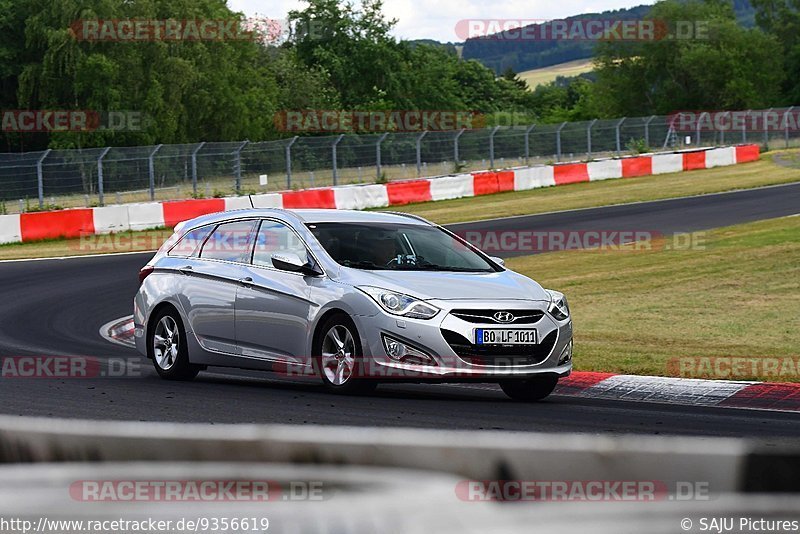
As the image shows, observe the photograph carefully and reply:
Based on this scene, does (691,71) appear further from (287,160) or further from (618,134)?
(287,160)

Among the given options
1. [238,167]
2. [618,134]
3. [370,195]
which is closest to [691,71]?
[618,134]

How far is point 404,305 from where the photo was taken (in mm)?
9328

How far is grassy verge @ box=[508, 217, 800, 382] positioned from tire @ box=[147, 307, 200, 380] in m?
3.61

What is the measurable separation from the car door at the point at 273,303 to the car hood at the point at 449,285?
1.83 ft

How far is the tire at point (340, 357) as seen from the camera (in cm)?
945

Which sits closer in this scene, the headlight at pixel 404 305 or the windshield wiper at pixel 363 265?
the headlight at pixel 404 305

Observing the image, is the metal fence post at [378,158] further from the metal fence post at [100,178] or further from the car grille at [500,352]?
the car grille at [500,352]

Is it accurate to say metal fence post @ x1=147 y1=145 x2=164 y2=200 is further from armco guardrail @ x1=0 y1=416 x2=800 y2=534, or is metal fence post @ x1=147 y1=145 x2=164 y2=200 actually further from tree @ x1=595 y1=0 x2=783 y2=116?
tree @ x1=595 y1=0 x2=783 y2=116

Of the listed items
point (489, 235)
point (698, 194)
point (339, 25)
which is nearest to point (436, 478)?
point (489, 235)

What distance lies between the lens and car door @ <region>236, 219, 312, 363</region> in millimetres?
9977

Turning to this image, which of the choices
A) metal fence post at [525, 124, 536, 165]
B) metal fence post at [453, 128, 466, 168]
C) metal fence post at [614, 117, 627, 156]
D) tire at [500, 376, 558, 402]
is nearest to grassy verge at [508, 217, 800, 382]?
tire at [500, 376, 558, 402]

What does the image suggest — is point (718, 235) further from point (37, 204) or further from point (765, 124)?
point (765, 124)

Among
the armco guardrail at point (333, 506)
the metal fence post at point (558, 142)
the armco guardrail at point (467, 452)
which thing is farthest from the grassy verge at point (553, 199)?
the armco guardrail at point (467, 452)

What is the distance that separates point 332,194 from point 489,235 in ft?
25.3
